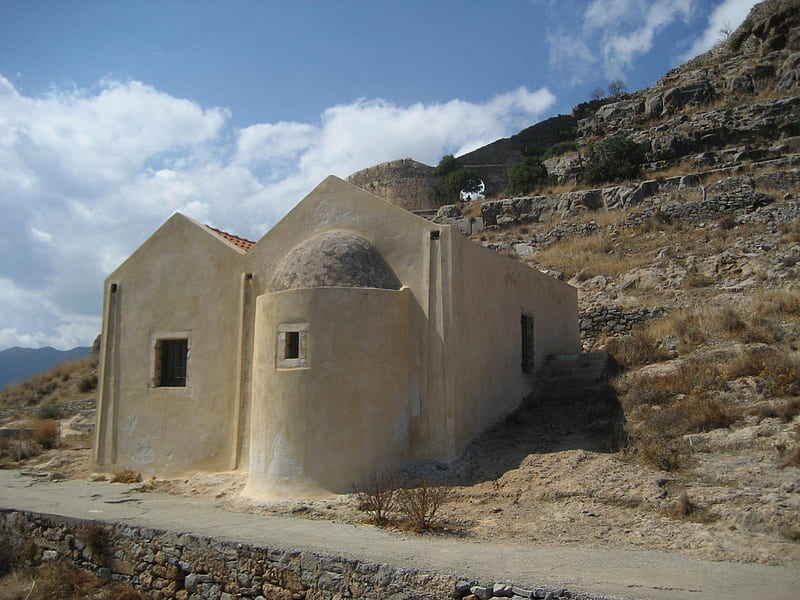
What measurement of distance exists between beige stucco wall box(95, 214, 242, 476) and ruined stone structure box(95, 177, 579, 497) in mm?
29

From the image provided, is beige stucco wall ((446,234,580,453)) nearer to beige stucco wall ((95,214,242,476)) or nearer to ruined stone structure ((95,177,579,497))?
ruined stone structure ((95,177,579,497))

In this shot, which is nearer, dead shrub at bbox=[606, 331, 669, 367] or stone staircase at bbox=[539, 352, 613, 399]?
stone staircase at bbox=[539, 352, 613, 399]

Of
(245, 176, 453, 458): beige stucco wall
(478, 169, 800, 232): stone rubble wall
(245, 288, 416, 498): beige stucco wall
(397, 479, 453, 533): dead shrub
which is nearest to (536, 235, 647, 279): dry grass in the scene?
(478, 169, 800, 232): stone rubble wall

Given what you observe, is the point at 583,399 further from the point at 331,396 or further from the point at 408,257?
the point at 331,396

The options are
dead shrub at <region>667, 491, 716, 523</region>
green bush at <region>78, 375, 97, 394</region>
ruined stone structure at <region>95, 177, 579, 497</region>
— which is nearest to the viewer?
dead shrub at <region>667, 491, 716, 523</region>

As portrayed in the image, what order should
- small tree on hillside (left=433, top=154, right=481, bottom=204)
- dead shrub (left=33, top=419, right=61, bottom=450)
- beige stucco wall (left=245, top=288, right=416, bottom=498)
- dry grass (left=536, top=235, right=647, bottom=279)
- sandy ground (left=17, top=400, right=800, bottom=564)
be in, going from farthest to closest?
small tree on hillside (left=433, top=154, right=481, bottom=204) → dry grass (left=536, top=235, right=647, bottom=279) → dead shrub (left=33, top=419, right=61, bottom=450) → beige stucco wall (left=245, top=288, right=416, bottom=498) → sandy ground (left=17, top=400, right=800, bottom=564)

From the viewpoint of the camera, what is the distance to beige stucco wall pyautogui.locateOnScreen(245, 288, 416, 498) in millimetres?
9078

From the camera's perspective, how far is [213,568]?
271 inches

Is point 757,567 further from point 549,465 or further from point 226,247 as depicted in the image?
point 226,247

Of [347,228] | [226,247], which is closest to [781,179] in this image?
[347,228]

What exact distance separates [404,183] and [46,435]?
25931 millimetres

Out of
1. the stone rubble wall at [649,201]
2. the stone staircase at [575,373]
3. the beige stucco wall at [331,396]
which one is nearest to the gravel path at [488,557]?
the beige stucco wall at [331,396]

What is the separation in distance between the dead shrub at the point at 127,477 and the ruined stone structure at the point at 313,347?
6.5 inches

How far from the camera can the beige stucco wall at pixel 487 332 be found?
10008mm
